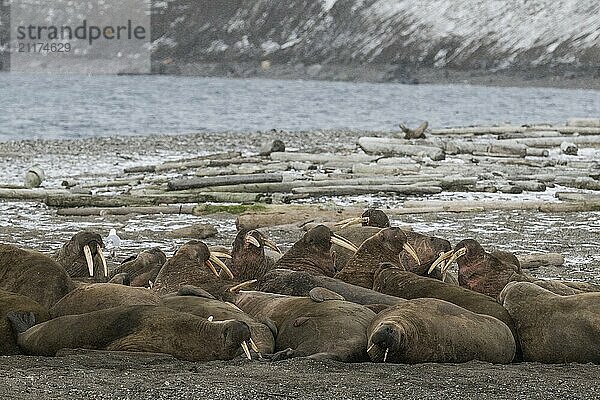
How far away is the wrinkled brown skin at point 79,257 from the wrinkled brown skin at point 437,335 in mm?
2874

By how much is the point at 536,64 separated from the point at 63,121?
93.4m

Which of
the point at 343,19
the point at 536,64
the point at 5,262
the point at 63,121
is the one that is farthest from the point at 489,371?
the point at 343,19

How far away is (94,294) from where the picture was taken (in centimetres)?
780

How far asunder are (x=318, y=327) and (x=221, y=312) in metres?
0.66

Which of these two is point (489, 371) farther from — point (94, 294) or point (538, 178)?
point (538, 178)

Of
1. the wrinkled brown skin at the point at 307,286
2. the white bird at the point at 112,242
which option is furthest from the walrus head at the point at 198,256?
the white bird at the point at 112,242

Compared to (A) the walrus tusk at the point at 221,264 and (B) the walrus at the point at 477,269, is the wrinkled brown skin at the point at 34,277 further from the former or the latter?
(B) the walrus at the point at 477,269

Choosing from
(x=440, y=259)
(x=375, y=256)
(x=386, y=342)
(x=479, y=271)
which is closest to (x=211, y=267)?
(x=375, y=256)

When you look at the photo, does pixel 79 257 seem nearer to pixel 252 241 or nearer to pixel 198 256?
pixel 198 256

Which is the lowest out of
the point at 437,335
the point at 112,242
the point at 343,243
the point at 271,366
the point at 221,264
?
the point at 112,242

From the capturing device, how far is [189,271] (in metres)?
8.80

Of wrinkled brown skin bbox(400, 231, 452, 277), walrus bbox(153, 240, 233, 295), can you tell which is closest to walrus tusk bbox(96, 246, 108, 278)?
walrus bbox(153, 240, 233, 295)

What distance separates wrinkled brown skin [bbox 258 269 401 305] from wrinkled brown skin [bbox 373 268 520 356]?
17cm

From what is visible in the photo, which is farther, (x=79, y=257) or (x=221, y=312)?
(x=79, y=257)
